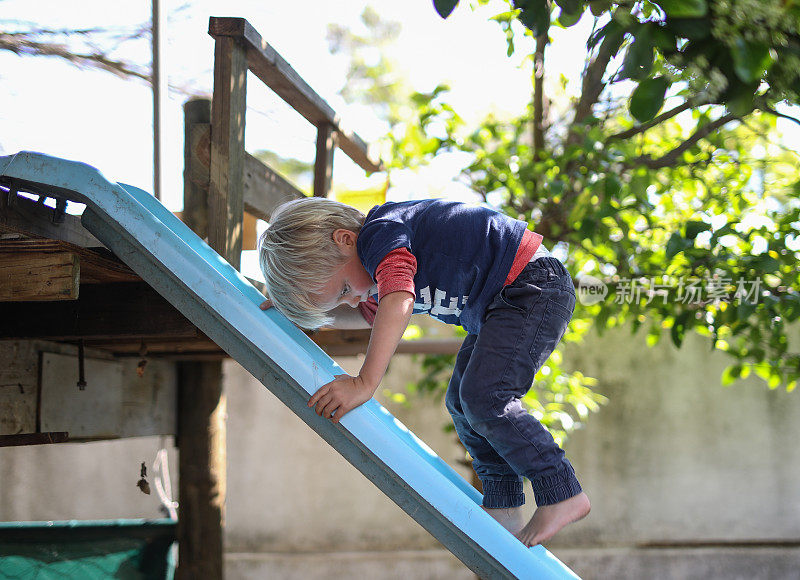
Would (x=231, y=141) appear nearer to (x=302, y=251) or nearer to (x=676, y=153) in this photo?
(x=302, y=251)

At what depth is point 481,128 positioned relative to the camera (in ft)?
11.4

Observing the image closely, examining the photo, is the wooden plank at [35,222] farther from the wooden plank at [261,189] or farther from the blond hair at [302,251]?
the wooden plank at [261,189]

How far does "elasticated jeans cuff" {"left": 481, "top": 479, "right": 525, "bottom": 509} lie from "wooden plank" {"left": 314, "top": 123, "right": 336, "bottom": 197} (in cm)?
134

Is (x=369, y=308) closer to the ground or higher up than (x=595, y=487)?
higher up

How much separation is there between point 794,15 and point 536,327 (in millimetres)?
964

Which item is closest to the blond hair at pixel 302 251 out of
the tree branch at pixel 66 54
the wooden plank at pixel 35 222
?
the wooden plank at pixel 35 222

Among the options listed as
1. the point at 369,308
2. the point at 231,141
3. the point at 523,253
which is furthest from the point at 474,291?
the point at 231,141

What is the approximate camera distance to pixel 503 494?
1889 mm

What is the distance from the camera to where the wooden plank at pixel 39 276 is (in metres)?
1.55

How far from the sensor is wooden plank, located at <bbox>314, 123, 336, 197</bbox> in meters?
2.81

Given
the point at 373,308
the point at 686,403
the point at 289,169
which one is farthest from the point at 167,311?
the point at 289,169

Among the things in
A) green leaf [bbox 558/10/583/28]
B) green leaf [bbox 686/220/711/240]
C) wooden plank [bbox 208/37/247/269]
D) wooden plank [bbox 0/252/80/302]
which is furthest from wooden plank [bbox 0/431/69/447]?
green leaf [bbox 686/220/711/240]

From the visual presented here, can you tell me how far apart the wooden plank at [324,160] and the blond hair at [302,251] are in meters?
1.06

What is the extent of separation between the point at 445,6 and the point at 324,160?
5.72 ft
